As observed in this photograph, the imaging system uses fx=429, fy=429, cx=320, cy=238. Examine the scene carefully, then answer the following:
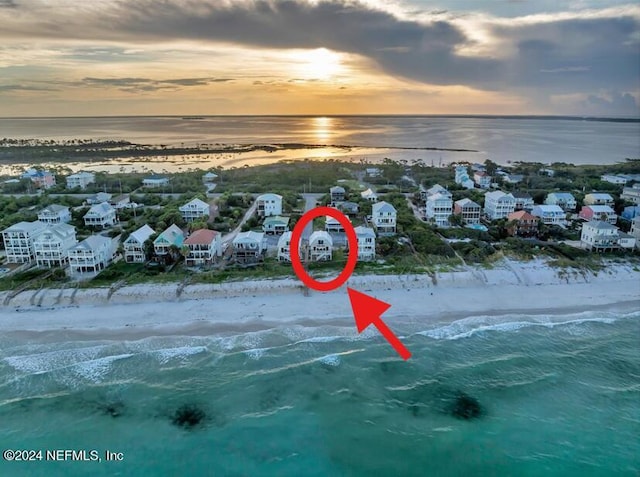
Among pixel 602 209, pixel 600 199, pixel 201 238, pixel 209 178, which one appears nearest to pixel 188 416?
pixel 201 238

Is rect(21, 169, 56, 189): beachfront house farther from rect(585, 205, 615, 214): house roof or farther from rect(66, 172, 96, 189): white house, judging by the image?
rect(585, 205, 615, 214): house roof

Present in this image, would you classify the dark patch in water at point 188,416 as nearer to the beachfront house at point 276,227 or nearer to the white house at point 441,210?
the beachfront house at point 276,227

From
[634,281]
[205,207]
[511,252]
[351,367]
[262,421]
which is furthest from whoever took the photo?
[205,207]

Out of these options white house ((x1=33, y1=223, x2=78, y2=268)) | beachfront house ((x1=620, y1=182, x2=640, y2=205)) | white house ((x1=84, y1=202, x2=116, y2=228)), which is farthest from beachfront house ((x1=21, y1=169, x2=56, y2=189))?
beachfront house ((x1=620, y1=182, x2=640, y2=205))

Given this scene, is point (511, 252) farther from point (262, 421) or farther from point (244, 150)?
point (244, 150)

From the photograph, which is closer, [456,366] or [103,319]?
[456,366]

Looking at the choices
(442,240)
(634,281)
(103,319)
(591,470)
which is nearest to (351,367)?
(591,470)

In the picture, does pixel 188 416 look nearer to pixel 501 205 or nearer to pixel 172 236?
pixel 172 236
